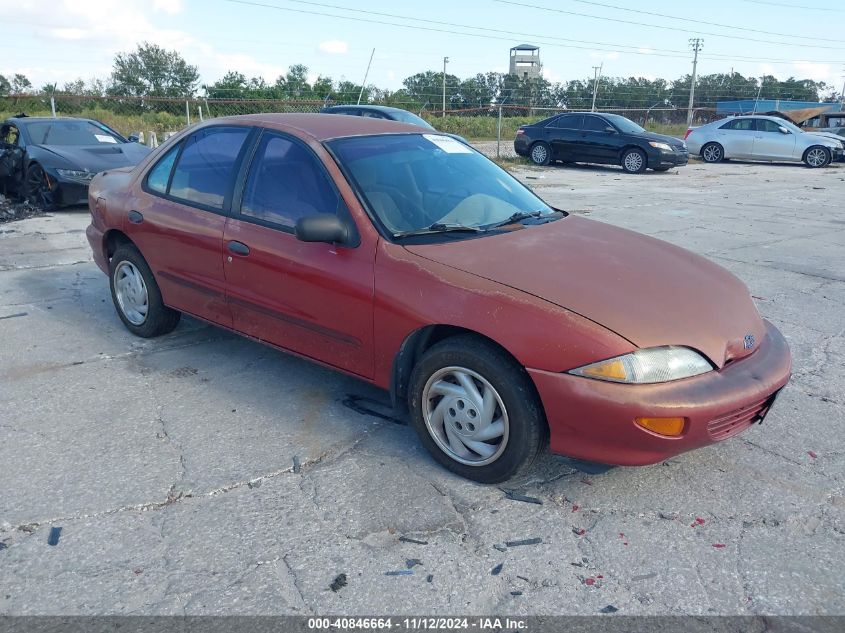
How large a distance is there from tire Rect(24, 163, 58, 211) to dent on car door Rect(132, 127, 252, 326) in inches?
248

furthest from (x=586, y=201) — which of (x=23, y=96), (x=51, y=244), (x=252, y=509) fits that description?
(x=23, y=96)

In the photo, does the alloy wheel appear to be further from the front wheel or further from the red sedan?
the red sedan

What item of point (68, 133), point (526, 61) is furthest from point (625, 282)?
point (526, 61)

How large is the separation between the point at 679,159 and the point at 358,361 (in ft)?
56.1

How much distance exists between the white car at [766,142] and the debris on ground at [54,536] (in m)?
22.9

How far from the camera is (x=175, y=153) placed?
480 cm

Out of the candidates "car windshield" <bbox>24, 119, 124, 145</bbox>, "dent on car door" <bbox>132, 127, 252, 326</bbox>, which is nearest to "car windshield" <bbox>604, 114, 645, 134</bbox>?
"car windshield" <bbox>24, 119, 124, 145</bbox>

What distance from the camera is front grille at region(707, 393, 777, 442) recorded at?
3.04 meters

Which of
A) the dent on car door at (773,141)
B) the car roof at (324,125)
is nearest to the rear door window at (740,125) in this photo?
the dent on car door at (773,141)

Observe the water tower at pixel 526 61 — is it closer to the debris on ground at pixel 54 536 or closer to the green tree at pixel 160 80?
the green tree at pixel 160 80

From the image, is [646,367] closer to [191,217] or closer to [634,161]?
[191,217]

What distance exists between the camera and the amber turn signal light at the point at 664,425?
2914 mm

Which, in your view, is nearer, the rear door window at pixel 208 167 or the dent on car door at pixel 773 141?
the rear door window at pixel 208 167

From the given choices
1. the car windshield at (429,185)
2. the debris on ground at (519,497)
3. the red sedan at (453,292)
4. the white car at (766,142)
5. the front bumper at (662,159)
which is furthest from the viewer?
the white car at (766,142)
